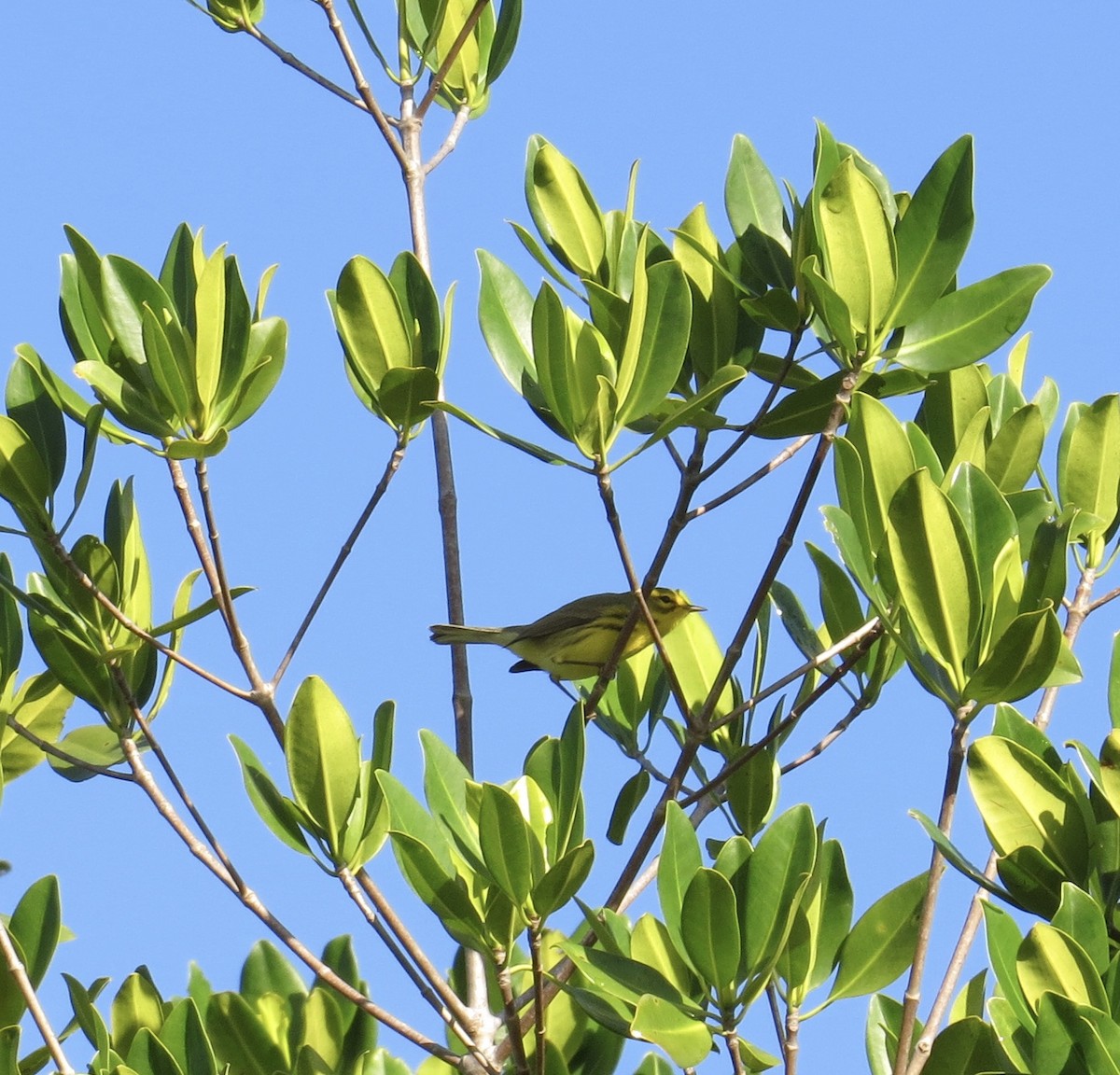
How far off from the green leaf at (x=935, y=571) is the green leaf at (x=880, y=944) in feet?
1.71

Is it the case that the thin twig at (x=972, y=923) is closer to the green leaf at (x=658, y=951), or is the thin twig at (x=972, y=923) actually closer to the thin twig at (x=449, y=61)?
the green leaf at (x=658, y=951)

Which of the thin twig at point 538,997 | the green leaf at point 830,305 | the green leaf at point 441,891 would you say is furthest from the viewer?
the green leaf at point 830,305

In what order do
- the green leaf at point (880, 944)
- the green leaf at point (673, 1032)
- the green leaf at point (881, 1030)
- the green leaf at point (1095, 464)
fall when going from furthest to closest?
the green leaf at point (1095, 464) → the green leaf at point (881, 1030) → the green leaf at point (880, 944) → the green leaf at point (673, 1032)

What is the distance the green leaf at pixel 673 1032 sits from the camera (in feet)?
7.38

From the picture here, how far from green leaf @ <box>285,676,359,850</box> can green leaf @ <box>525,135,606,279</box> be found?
1.18 meters

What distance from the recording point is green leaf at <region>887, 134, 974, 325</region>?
2725mm

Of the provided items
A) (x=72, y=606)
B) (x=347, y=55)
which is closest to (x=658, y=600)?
(x=347, y=55)

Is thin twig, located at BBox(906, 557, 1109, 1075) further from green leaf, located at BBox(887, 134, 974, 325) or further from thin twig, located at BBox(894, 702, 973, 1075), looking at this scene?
green leaf, located at BBox(887, 134, 974, 325)

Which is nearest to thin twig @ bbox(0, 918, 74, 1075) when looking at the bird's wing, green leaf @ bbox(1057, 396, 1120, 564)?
green leaf @ bbox(1057, 396, 1120, 564)

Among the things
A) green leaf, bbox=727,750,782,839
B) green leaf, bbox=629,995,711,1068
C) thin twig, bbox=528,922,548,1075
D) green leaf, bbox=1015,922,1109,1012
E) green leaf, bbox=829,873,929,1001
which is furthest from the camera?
green leaf, bbox=727,750,782,839

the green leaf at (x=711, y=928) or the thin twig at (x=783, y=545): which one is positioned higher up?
the thin twig at (x=783, y=545)

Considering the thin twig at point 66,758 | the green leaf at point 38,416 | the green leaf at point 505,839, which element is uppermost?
the green leaf at point 38,416

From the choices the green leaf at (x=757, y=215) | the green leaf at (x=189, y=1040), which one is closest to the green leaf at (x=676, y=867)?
the green leaf at (x=189, y=1040)

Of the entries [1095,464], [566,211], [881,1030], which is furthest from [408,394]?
[881,1030]
